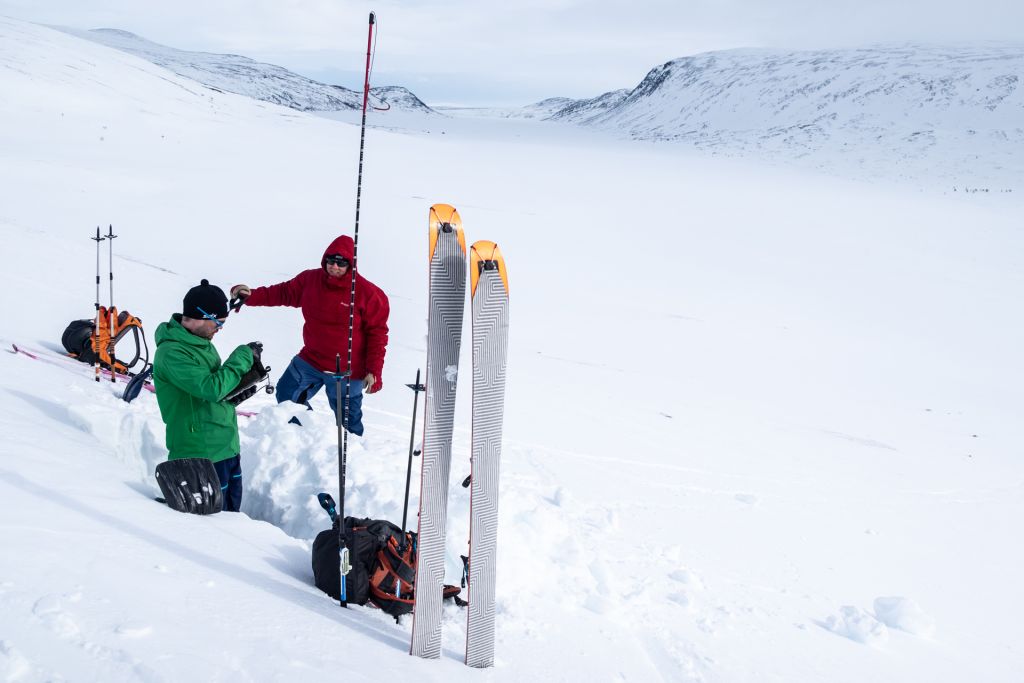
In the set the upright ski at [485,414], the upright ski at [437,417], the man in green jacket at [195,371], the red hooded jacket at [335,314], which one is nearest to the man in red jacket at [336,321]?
the red hooded jacket at [335,314]

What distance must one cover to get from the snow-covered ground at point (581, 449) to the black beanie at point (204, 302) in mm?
944

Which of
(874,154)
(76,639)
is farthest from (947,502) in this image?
(874,154)

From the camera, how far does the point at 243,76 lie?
266 feet

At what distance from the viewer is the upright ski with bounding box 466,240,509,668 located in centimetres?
308

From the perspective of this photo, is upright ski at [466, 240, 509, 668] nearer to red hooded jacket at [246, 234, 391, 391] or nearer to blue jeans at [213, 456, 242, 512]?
blue jeans at [213, 456, 242, 512]

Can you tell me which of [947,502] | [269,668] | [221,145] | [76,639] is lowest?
[947,502]

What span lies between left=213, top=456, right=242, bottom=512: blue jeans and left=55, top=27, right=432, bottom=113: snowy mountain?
221ft

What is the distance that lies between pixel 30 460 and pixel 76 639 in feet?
5.13

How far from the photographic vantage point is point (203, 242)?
1234 centimetres

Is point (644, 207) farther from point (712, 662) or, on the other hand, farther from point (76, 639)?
point (76, 639)

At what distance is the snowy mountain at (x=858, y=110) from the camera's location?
36637 millimetres

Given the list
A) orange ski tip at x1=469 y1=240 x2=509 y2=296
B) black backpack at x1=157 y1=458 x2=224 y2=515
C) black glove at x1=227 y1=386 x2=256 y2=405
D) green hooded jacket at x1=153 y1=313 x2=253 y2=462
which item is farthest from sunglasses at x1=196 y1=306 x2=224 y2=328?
orange ski tip at x1=469 y1=240 x2=509 y2=296

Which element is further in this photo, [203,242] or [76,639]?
[203,242]

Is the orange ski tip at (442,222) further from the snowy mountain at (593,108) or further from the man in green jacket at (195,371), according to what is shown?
the snowy mountain at (593,108)
